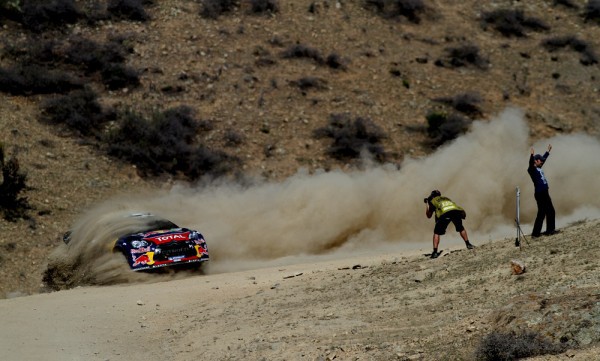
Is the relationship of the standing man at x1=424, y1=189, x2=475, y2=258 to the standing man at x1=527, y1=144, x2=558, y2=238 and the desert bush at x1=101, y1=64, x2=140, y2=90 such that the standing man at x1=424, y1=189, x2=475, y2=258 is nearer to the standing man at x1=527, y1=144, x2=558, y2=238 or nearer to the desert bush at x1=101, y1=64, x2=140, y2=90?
the standing man at x1=527, y1=144, x2=558, y2=238

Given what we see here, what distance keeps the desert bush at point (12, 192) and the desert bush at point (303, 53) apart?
13.3 m

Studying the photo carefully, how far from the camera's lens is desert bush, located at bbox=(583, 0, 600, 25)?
139ft

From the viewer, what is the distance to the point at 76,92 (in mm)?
30891

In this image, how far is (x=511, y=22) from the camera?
1594 inches

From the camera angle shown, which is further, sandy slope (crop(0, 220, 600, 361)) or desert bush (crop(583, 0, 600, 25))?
desert bush (crop(583, 0, 600, 25))

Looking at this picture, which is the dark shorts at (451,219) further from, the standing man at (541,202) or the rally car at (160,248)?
the rally car at (160,248)

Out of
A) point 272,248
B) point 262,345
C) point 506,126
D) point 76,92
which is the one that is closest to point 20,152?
point 76,92

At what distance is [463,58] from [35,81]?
16.8 metres

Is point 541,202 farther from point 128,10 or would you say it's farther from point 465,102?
point 128,10

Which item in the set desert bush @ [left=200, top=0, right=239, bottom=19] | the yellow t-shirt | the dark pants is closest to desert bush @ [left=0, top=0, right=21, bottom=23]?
desert bush @ [left=200, top=0, right=239, bottom=19]

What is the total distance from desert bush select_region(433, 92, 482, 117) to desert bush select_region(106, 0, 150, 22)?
11.7 meters

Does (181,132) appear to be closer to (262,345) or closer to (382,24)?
(382,24)

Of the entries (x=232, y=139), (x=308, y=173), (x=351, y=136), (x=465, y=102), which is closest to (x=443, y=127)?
(x=465, y=102)

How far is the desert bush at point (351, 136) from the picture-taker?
30.8m
